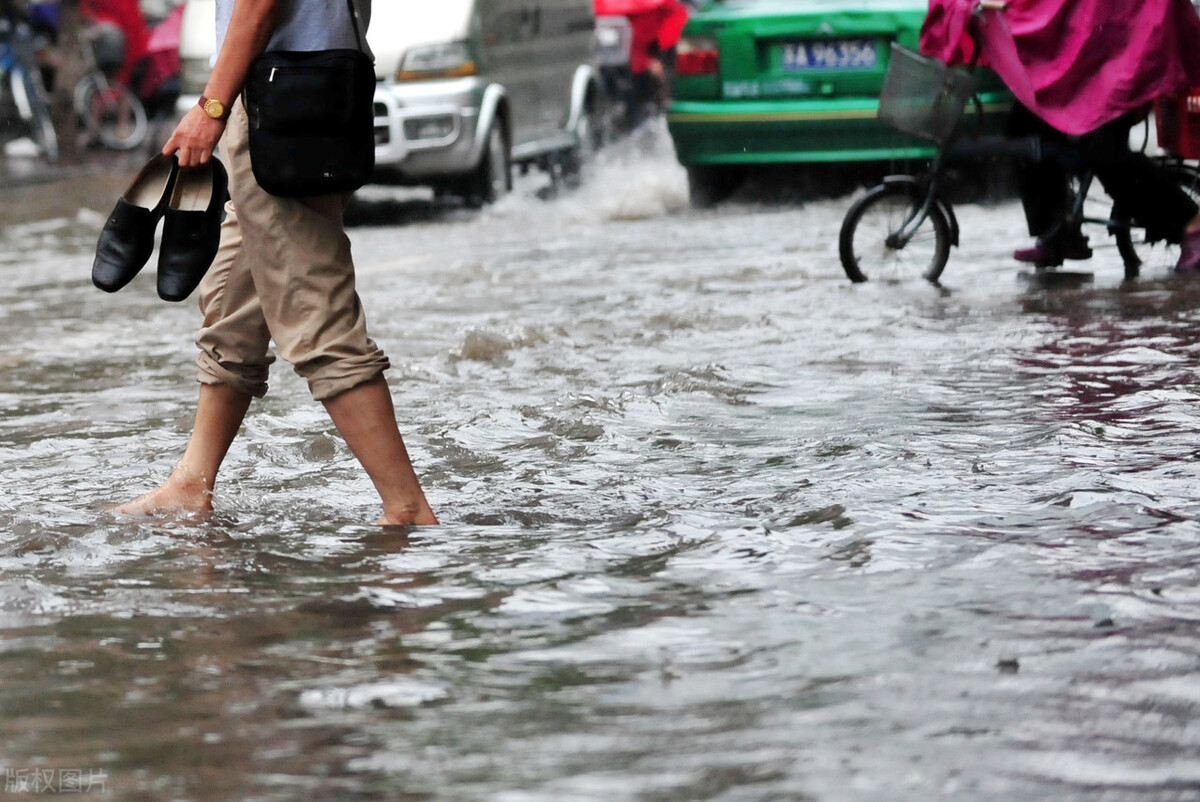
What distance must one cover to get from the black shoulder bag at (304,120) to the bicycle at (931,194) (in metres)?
4.59

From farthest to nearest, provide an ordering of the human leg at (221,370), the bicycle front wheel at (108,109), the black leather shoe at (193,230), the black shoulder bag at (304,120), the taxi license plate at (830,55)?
the bicycle front wheel at (108,109) → the taxi license plate at (830,55) → the human leg at (221,370) → the black leather shoe at (193,230) → the black shoulder bag at (304,120)

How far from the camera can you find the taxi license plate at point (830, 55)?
1110cm

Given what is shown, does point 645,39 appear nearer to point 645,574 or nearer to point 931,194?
point 931,194

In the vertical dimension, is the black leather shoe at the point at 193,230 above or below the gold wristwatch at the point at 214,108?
below

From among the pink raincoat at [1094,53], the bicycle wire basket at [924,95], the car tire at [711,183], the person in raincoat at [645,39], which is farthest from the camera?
the person in raincoat at [645,39]

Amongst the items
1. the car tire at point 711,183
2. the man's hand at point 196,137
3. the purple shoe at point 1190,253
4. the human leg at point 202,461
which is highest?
the man's hand at point 196,137

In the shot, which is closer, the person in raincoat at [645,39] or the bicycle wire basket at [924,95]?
the bicycle wire basket at [924,95]

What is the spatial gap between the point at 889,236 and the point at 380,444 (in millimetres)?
4594

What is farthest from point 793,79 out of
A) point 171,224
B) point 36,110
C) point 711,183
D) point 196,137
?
point 36,110

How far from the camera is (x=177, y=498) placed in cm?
442

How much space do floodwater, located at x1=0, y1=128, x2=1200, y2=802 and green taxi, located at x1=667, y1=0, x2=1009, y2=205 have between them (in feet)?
12.9

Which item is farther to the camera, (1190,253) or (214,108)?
(1190,253)

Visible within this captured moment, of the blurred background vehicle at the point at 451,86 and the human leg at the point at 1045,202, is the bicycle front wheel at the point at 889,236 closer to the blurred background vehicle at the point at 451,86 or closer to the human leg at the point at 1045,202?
the human leg at the point at 1045,202

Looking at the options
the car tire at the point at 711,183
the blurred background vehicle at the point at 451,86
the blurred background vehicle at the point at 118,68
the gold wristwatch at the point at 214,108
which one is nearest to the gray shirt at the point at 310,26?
the gold wristwatch at the point at 214,108
